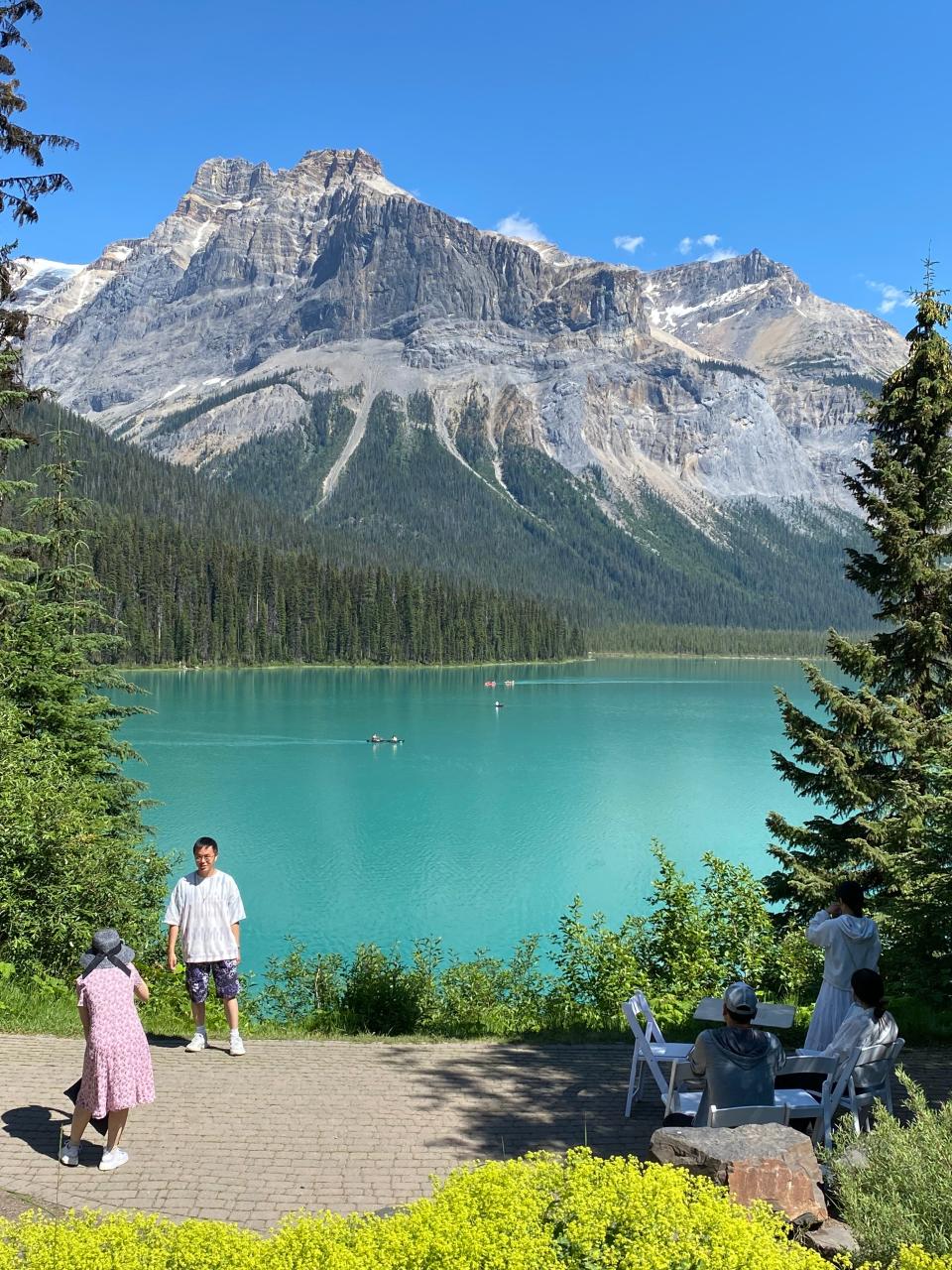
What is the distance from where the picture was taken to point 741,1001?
20.2ft

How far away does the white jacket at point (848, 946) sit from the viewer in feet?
24.2

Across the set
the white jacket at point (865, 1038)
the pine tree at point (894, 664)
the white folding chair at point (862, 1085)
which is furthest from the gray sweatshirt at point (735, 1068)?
the pine tree at point (894, 664)

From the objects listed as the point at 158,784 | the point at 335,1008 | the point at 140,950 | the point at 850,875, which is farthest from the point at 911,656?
the point at 158,784

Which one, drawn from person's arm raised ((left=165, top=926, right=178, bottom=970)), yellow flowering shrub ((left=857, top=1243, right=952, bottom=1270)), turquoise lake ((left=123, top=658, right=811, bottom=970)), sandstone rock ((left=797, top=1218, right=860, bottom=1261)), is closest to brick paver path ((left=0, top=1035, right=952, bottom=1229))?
person's arm raised ((left=165, top=926, right=178, bottom=970))

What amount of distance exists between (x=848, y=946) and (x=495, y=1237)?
4530mm

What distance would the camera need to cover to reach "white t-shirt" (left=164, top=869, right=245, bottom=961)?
8.60 meters

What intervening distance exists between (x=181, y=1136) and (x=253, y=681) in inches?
3856

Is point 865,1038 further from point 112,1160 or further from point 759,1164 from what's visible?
point 112,1160

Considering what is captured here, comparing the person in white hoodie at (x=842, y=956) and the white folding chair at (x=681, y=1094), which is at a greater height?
the person in white hoodie at (x=842, y=956)

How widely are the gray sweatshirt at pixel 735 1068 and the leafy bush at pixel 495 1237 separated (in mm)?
1528

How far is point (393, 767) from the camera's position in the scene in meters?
50.9

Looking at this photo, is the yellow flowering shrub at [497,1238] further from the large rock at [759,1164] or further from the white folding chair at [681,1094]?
the white folding chair at [681,1094]

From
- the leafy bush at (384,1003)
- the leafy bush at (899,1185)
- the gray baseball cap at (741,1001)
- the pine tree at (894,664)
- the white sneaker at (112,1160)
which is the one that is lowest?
the leafy bush at (384,1003)

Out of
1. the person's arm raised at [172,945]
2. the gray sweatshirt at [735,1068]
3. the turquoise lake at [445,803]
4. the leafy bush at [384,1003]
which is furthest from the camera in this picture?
the turquoise lake at [445,803]
